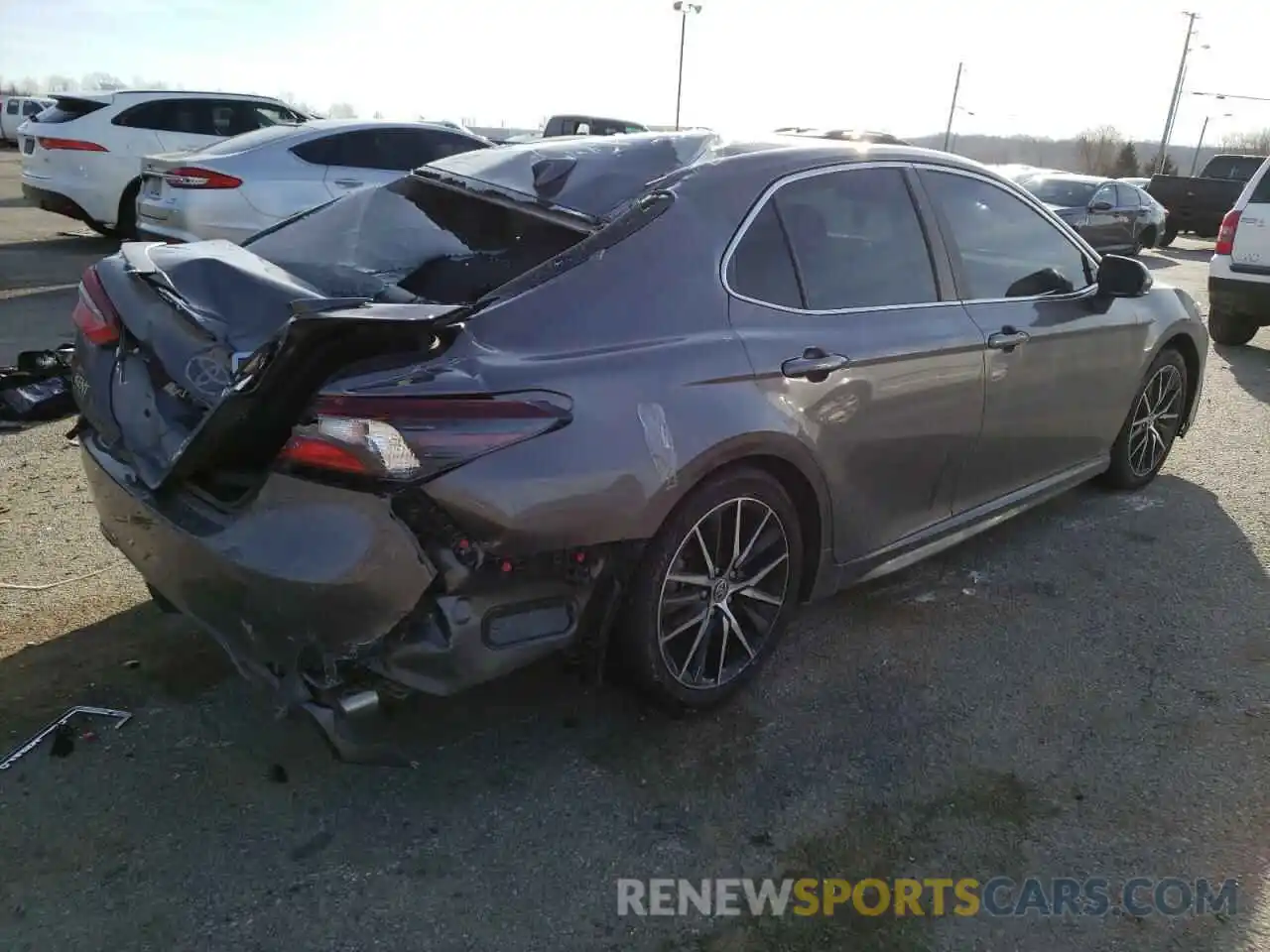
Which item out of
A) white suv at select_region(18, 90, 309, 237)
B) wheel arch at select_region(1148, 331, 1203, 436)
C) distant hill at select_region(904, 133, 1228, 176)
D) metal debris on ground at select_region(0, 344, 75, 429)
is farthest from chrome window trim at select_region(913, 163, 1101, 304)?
distant hill at select_region(904, 133, 1228, 176)

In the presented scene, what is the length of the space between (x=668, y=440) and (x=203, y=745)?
5.21 feet

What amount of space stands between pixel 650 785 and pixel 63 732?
1.68m

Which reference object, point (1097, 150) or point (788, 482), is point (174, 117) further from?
point (1097, 150)

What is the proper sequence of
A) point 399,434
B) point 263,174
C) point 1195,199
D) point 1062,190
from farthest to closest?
1. point 1195,199
2. point 1062,190
3. point 263,174
4. point 399,434

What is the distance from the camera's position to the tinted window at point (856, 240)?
3.20 meters

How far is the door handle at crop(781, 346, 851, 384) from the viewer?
297 cm

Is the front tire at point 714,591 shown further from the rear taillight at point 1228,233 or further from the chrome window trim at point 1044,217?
the rear taillight at point 1228,233

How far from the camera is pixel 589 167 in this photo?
3268 mm

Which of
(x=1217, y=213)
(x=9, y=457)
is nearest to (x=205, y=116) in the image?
(x=9, y=457)

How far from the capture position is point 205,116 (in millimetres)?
11859

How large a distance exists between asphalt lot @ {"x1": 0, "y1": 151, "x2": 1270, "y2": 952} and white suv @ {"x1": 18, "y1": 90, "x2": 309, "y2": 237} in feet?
28.4

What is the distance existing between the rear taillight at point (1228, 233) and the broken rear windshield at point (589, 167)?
24.6 ft

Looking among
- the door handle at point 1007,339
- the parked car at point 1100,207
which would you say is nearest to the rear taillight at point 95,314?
the door handle at point 1007,339

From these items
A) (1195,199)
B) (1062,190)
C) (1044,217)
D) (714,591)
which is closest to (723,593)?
(714,591)
